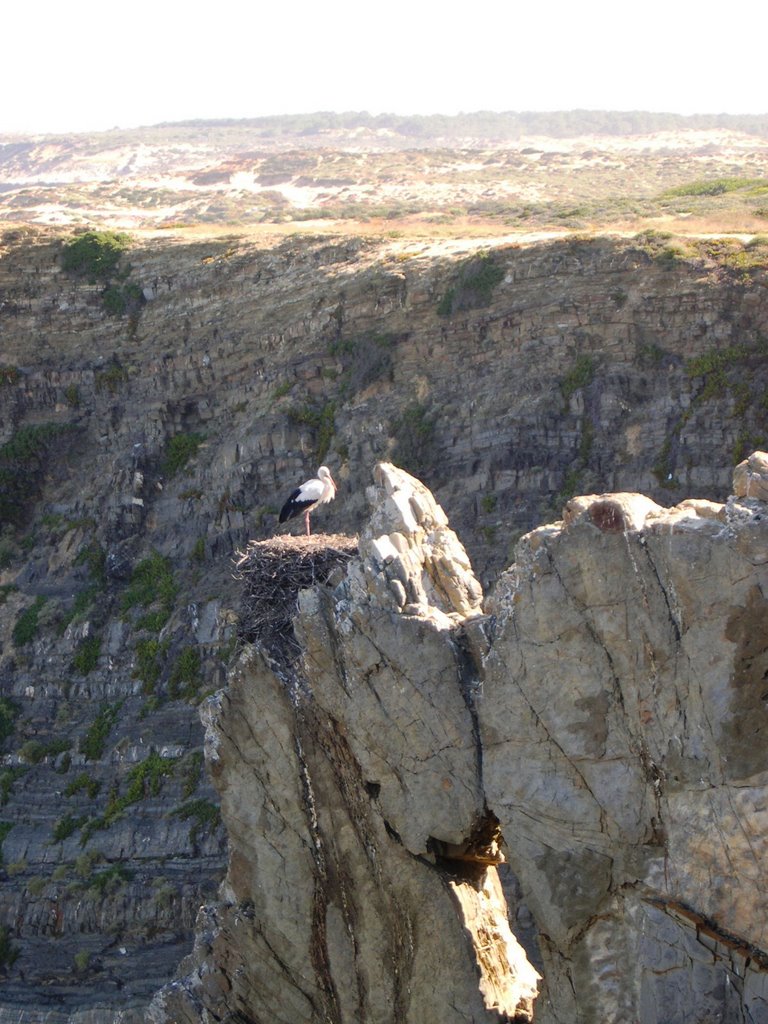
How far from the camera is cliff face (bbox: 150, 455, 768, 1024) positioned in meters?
10.0

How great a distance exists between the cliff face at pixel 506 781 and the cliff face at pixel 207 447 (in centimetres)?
1068

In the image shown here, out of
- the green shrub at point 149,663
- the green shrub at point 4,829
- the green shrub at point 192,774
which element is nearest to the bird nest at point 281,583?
the green shrub at point 192,774

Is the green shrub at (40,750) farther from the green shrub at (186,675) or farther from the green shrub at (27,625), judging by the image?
the green shrub at (27,625)

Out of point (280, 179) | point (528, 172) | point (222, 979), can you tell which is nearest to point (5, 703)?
point (222, 979)

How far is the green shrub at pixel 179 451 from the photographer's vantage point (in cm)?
3164

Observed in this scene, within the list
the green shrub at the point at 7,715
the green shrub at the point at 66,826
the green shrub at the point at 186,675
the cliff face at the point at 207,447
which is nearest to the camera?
the cliff face at the point at 207,447

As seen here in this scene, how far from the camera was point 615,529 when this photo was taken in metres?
10.4

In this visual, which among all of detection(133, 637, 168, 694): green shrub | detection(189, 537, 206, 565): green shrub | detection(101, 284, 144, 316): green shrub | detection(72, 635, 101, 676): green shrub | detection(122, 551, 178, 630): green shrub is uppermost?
detection(101, 284, 144, 316): green shrub

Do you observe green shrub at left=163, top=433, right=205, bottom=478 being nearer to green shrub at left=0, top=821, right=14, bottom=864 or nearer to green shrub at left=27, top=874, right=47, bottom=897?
green shrub at left=0, top=821, right=14, bottom=864

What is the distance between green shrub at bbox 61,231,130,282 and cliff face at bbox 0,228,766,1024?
1.68 ft

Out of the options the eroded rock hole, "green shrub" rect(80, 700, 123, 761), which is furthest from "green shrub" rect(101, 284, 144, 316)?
the eroded rock hole

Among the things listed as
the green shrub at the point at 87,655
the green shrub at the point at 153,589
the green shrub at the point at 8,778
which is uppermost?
the green shrub at the point at 153,589

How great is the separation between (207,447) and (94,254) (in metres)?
8.24

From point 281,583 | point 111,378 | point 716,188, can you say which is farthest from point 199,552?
point 716,188
